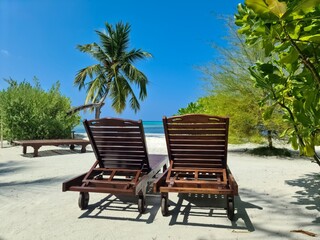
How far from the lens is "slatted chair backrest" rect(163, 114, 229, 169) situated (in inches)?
147

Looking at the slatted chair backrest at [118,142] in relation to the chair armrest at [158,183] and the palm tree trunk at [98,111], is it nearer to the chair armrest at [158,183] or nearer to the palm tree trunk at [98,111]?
the chair armrest at [158,183]

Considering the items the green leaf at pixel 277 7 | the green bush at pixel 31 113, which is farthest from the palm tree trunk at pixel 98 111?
the green leaf at pixel 277 7

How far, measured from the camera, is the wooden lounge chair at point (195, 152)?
3504mm

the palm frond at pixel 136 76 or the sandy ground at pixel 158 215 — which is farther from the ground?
the palm frond at pixel 136 76

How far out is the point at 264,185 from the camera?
16.4 ft

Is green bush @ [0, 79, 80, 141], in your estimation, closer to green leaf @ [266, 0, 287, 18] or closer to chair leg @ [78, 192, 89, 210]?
chair leg @ [78, 192, 89, 210]

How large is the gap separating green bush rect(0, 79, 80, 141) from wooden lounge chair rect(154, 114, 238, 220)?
35.0 ft

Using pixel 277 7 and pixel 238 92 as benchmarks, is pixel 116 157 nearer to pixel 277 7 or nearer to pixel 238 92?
pixel 277 7

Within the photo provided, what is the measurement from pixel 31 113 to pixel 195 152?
36.1 feet

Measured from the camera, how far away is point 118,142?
13.2 ft

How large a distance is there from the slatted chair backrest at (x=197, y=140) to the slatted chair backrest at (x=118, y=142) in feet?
1.37

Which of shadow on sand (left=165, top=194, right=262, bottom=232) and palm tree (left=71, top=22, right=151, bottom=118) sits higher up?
palm tree (left=71, top=22, right=151, bottom=118)

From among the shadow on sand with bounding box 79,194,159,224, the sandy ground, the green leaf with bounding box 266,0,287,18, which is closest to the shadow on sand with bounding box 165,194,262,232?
the sandy ground

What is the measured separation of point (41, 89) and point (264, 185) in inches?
499
